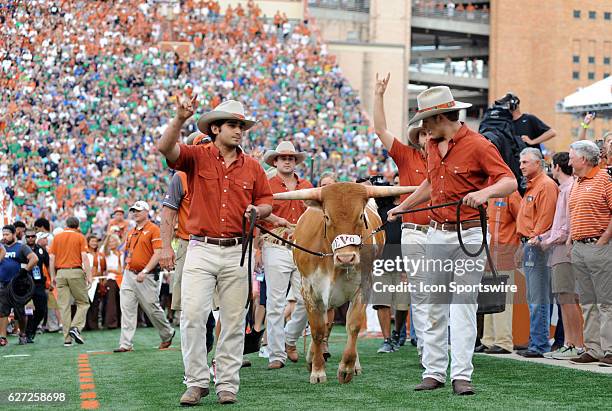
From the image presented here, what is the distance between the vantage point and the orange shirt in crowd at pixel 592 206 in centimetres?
1048

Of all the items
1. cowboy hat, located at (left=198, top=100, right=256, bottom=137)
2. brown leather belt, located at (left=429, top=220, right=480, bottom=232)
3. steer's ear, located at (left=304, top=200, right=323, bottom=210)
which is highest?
cowboy hat, located at (left=198, top=100, right=256, bottom=137)

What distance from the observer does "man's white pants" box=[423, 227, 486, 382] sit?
26.4 feet

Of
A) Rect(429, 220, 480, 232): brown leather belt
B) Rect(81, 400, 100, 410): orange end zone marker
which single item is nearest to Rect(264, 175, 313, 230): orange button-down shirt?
Rect(429, 220, 480, 232): brown leather belt

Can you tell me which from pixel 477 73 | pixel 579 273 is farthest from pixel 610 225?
pixel 477 73

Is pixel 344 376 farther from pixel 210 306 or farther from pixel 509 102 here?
pixel 509 102

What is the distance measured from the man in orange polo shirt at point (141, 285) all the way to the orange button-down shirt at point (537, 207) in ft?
17.1

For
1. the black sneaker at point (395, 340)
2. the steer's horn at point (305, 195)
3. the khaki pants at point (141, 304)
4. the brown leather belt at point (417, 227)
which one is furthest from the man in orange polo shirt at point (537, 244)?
A: the khaki pants at point (141, 304)

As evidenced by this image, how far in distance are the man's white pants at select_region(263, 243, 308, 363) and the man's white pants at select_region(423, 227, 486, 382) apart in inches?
114

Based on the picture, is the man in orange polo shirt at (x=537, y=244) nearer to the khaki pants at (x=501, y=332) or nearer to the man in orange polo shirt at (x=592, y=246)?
the khaki pants at (x=501, y=332)

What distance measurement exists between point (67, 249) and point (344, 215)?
377 inches

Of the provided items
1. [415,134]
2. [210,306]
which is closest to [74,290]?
[415,134]

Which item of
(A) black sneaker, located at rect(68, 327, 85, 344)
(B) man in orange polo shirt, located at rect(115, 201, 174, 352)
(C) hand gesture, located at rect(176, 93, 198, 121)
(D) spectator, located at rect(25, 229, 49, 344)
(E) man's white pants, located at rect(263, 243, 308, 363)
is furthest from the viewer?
(D) spectator, located at rect(25, 229, 49, 344)

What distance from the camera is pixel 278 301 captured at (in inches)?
448

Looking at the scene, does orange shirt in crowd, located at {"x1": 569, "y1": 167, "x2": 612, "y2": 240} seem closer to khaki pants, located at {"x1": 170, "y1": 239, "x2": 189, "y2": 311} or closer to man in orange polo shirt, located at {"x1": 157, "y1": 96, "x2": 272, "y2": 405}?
man in orange polo shirt, located at {"x1": 157, "y1": 96, "x2": 272, "y2": 405}
